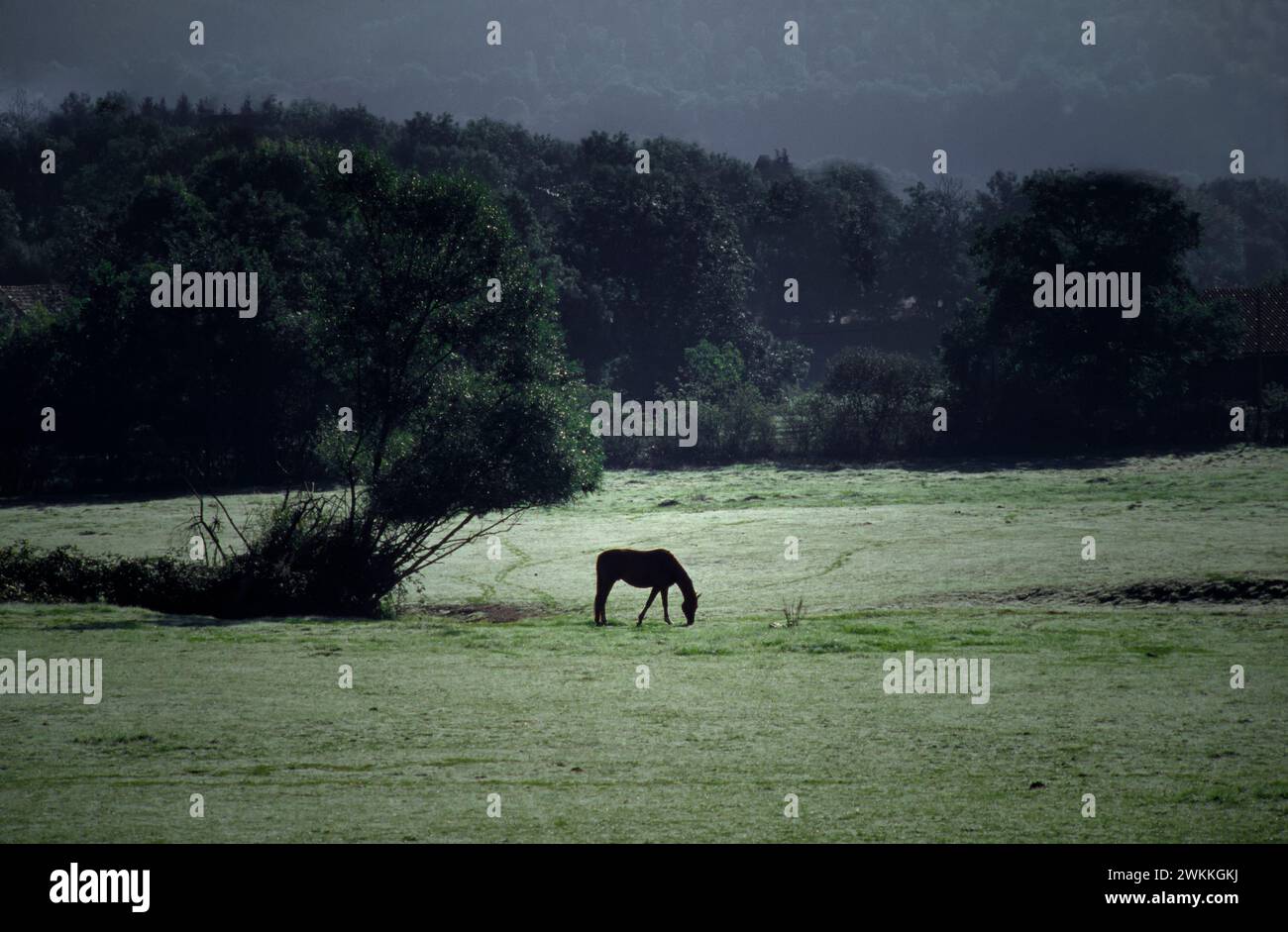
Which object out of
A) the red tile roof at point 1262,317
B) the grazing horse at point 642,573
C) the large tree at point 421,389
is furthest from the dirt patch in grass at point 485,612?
the red tile roof at point 1262,317

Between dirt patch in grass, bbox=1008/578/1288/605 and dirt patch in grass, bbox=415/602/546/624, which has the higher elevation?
dirt patch in grass, bbox=1008/578/1288/605

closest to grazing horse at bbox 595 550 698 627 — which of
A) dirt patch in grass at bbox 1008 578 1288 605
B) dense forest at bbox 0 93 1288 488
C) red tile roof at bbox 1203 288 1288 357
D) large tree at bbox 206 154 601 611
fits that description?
large tree at bbox 206 154 601 611

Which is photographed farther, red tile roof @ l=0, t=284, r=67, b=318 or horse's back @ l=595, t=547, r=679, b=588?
red tile roof @ l=0, t=284, r=67, b=318

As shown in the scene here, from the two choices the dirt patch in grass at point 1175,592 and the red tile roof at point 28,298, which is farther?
the red tile roof at point 28,298

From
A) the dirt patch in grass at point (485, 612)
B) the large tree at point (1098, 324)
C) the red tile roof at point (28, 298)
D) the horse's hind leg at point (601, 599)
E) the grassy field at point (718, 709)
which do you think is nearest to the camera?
the grassy field at point (718, 709)

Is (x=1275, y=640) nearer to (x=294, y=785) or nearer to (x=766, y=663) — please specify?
(x=766, y=663)

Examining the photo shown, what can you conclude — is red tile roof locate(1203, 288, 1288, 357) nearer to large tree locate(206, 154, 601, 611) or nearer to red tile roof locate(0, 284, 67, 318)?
large tree locate(206, 154, 601, 611)

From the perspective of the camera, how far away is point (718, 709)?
71.4ft

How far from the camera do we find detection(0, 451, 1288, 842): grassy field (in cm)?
1545

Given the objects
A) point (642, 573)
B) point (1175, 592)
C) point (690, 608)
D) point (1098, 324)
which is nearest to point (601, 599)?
point (642, 573)

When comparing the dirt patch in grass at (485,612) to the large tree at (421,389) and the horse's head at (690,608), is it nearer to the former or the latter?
the large tree at (421,389)

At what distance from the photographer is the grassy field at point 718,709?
15453 mm
